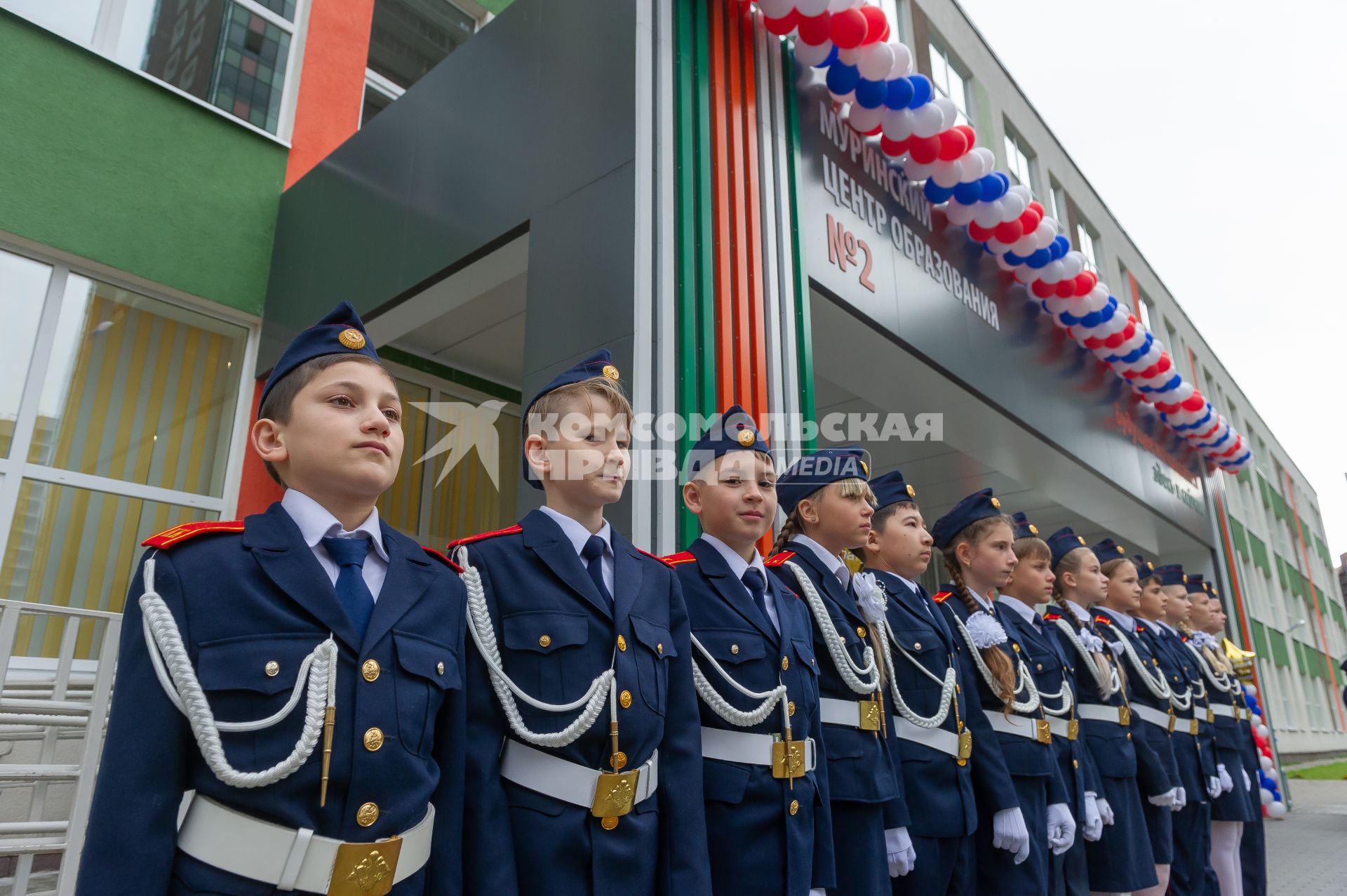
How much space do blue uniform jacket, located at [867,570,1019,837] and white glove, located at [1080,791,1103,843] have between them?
2.25 feet

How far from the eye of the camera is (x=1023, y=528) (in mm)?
4129

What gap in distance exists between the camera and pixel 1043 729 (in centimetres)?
322

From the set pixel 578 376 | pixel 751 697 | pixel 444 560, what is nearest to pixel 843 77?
pixel 578 376

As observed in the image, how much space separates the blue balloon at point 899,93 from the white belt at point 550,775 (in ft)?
15.2

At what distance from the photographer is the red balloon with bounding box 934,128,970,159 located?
5.75 metres

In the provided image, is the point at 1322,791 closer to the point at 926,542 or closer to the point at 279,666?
the point at 926,542

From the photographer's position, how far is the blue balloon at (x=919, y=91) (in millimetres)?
5285

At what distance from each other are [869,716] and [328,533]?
1664 millimetres

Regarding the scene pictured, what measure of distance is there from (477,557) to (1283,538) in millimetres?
25183

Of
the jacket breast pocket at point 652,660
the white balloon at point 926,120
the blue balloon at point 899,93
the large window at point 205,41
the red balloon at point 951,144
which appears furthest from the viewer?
the red balloon at point 951,144

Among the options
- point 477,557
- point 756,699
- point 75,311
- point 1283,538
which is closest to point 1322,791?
point 1283,538

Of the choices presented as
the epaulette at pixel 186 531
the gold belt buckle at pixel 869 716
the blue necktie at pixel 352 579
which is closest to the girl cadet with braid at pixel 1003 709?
the gold belt buckle at pixel 869 716

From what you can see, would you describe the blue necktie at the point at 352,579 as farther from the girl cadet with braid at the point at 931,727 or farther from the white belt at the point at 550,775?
the girl cadet with braid at the point at 931,727

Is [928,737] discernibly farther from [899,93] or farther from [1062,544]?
[899,93]
